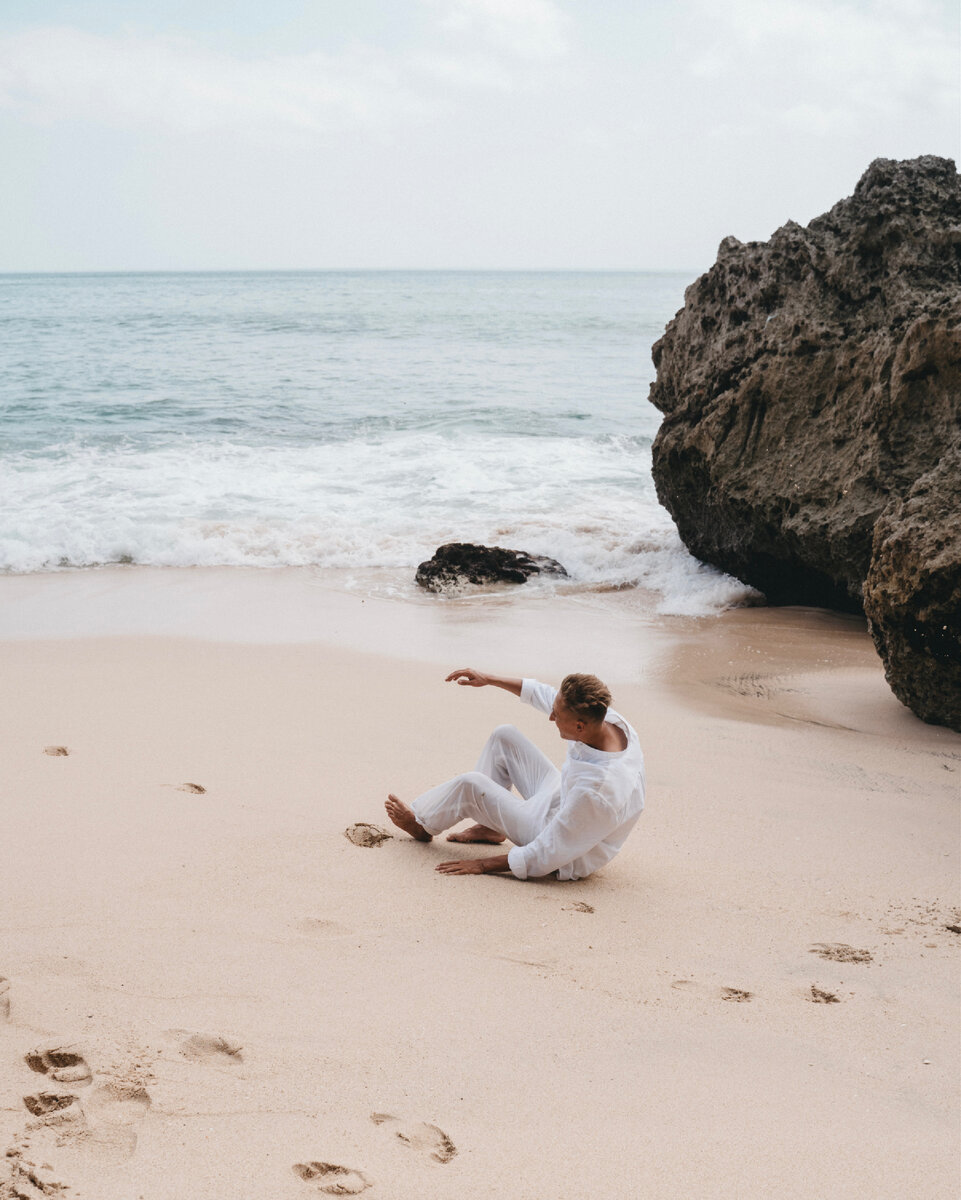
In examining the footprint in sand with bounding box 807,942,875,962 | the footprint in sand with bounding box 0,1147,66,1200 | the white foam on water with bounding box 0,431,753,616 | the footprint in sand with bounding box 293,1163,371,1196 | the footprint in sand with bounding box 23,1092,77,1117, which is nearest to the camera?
the footprint in sand with bounding box 0,1147,66,1200

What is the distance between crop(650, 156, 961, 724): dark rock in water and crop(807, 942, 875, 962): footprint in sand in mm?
4187

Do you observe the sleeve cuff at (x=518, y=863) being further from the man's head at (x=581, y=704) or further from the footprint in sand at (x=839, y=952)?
the footprint in sand at (x=839, y=952)

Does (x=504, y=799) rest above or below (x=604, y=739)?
below

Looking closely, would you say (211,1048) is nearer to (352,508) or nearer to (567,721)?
(567,721)

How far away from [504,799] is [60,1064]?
1.94 meters

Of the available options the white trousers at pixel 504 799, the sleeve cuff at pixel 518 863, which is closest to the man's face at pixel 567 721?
the white trousers at pixel 504 799

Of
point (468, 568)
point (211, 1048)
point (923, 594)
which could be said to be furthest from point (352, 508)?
point (211, 1048)

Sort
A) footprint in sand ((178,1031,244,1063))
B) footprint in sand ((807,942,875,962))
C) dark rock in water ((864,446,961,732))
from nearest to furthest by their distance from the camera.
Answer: footprint in sand ((178,1031,244,1063))
footprint in sand ((807,942,875,962))
dark rock in water ((864,446,961,732))

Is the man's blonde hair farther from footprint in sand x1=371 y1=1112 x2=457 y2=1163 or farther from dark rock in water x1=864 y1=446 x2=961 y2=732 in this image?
dark rock in water x1=864 y1=446 x2=961 y2=732

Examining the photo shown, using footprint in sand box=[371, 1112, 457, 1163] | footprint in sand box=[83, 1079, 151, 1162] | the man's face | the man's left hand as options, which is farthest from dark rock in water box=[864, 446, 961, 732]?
footprint in sand box=[83, 1079, 151, 1162]

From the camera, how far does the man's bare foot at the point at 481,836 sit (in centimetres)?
418

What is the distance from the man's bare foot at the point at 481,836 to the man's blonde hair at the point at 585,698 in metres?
0.90

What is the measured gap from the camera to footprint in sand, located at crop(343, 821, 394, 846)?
402 centimetres

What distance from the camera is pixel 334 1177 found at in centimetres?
212
